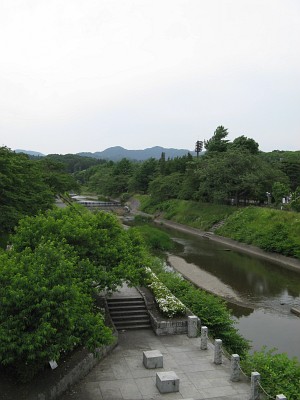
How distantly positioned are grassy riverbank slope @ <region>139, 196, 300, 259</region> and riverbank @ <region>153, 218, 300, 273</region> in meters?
0.50

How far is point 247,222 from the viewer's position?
52.3 meters

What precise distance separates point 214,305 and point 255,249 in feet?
89.1

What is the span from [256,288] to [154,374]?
2017 centimetres

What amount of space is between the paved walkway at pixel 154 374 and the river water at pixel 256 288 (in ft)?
21.0

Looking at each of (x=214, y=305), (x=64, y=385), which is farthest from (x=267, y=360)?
(x=64, y=385)

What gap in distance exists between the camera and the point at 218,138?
294 ft

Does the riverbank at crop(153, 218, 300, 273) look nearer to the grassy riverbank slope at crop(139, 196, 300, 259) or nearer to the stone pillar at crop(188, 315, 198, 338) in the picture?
the grassy riverbank slope at crop(139, 196, 300, 259)

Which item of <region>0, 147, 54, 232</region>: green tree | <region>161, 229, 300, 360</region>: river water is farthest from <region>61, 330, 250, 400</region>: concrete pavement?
<region>0, 147, 54, 232</region>: green tree

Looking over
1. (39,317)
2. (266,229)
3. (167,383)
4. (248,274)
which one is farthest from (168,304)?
(266,229)

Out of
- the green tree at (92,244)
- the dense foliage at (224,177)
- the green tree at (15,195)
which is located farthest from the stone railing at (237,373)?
the dense foliage at (224,177)

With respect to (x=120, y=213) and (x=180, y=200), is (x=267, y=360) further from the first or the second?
(x=120, y=213)

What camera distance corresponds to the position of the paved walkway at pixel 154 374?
13172 mm

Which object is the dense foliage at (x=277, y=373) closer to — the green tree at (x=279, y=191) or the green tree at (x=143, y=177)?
the green tree at (x=279, y=191)

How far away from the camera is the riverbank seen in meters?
39.6
